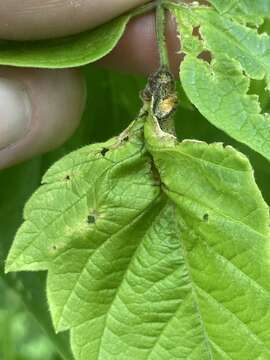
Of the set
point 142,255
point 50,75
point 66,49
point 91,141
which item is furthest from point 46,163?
point 142,255

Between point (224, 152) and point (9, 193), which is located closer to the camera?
point (224, 152)

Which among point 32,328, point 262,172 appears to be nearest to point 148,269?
point 262,172

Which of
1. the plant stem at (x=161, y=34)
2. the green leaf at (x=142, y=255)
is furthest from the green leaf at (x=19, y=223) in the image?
the plant stem at (x=161, y=34)

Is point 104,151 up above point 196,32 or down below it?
below

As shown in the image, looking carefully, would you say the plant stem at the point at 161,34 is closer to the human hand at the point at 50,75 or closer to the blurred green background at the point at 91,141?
the human hand at the point at 50,75

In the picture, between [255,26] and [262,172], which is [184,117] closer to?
[262,172]

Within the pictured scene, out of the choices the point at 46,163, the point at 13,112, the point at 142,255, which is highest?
the point at 13,112

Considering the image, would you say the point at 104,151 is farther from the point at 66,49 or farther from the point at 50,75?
the point at 50,75
